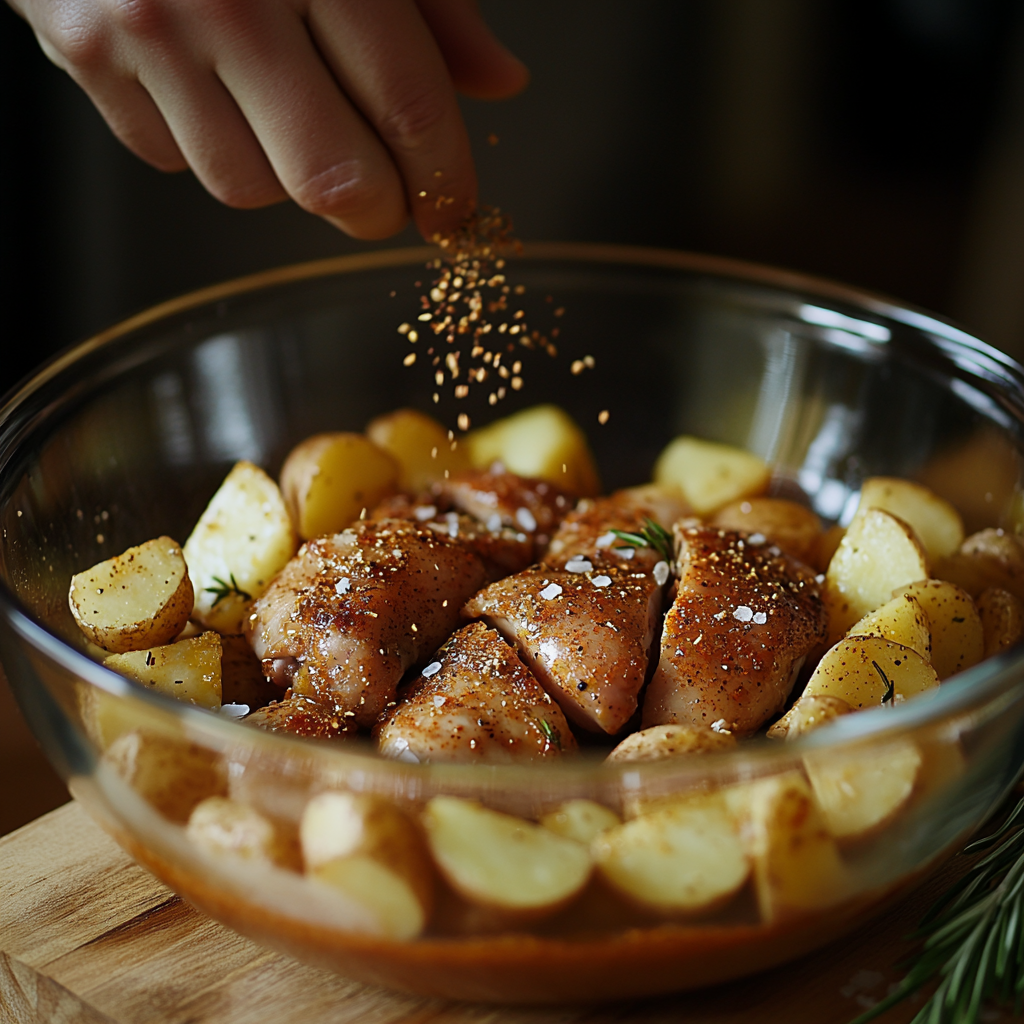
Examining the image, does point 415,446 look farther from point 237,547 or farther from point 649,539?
point 649,539

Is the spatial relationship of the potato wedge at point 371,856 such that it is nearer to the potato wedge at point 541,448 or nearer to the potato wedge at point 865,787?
the potato wedge at point 865,787

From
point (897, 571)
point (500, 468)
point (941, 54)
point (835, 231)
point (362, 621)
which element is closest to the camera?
point (362, 621)

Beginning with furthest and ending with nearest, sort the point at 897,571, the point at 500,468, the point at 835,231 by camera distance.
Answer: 1. the point at 835,231
2. the point at 500,468
3. the point at 897,571

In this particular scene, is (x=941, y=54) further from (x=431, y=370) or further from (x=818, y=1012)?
(x=818, y=1012)

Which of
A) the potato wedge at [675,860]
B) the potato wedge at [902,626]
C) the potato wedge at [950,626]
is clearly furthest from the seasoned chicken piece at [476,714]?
the potato wedge at [950,626]

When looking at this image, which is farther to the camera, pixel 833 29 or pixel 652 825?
pixel 833 29

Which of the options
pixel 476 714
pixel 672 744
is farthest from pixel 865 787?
pixel 476 714

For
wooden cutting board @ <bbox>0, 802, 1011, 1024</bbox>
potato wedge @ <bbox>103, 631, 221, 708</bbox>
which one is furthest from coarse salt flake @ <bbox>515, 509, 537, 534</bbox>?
wooden cutting board @ <bbox>0, 802, 1011, 1024</bbox>

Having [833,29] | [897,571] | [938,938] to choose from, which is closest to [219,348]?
[897,571]
